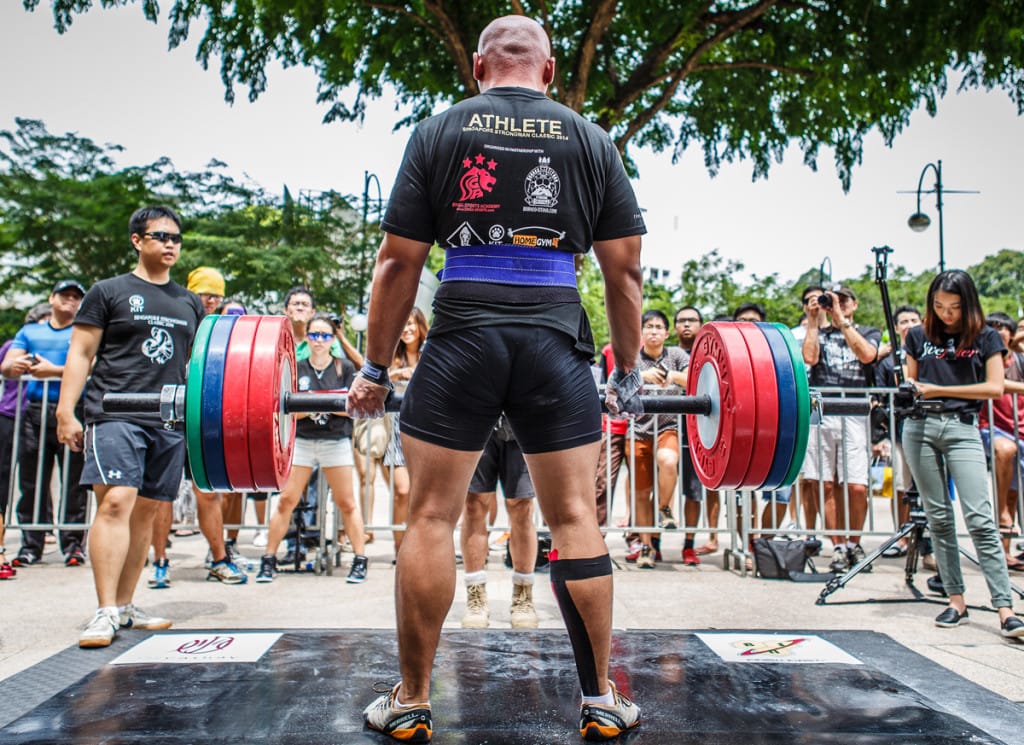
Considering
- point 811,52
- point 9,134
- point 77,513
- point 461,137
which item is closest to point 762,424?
point 461,137

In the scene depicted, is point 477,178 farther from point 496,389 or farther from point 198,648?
point 198,648

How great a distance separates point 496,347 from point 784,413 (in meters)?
1.28

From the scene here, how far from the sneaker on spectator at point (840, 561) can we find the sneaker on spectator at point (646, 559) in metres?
1.40

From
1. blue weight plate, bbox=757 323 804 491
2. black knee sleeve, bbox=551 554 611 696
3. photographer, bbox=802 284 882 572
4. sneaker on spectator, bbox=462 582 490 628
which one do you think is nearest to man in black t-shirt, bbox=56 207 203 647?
sneaker on spectator, bbox=462 582 490 628

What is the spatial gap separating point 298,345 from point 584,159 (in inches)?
176

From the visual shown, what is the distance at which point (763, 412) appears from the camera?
290cm

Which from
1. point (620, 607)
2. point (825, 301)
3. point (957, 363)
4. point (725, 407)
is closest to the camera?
point (725, 407)

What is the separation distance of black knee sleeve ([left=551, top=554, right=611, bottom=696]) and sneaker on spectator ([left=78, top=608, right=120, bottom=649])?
93.3 inches

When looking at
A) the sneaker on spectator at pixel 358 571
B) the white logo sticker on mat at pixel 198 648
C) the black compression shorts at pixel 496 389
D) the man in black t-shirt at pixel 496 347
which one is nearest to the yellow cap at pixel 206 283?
the sneaker on spectator at pixel 358 571

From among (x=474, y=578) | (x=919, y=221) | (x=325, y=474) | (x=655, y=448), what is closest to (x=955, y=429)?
(x=655, y=448)

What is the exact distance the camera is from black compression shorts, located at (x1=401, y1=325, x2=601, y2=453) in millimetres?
2242

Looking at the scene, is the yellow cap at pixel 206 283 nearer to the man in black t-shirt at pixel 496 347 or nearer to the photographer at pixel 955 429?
the man in black t-shirt at pixel 496 347

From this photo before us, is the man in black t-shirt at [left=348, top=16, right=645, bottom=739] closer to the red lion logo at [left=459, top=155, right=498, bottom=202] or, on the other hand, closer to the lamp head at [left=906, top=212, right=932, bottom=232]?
the red lion logo at [left=459, top=155, right=498, bottom=202]

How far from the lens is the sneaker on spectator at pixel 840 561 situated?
6109mm
